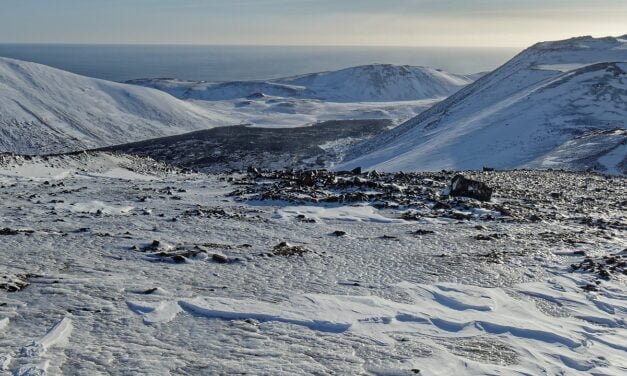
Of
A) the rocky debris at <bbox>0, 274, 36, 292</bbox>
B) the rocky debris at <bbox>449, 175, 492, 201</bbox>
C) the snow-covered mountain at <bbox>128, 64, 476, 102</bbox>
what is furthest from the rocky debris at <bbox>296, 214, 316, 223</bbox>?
the snow-covered mountain at <bbox>128, 64, 476, 102</bbox>

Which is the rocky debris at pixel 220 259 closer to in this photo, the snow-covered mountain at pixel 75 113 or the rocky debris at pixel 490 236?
the rocky debris at pixel 490 236

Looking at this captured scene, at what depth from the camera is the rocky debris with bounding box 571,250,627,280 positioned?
12086 millimetres

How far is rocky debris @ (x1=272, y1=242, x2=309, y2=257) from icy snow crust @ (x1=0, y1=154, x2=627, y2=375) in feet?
0.34

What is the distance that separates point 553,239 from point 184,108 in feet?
302

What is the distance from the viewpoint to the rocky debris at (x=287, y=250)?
12.6 meters

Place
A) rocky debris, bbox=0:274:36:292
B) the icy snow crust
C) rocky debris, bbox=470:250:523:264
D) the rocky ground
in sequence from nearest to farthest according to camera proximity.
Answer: the icy snow crust < rocky debris, bbox=0:274:36:292 < rocky debris, bbox=470:250:523:264 < the rocky ground

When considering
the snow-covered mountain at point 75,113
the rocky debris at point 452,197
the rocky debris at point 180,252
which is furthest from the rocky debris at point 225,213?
the snow-covered mountain at point 75,113

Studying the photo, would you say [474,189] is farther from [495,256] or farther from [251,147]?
[251,147]

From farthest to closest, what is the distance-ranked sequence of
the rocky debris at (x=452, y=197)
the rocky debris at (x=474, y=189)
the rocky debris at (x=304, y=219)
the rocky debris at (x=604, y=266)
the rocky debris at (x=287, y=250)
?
the rocky debris at (x=474, y=189)
the rocky debris at (x=452, y=197)
the rocky debris at (x=304, y=219)
the rocky debris at (x=287, y=250)
the rocky debris at (x=604, y=266)

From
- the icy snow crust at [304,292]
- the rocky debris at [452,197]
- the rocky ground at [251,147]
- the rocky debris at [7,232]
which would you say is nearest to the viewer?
the icy snow crust at [304,292]

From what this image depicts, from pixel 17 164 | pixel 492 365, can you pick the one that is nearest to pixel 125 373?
pixel 492 365

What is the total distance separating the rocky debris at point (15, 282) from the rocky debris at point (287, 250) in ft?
16.8

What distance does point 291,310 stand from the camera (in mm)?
8906

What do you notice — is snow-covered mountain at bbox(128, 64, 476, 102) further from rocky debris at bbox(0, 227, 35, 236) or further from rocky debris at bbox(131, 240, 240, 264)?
rocky debris at bbox(131, 240, 240, 264)
